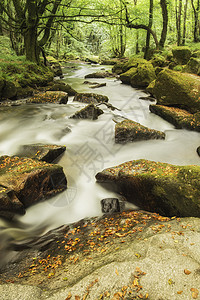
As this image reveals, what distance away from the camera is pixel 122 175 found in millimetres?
4562

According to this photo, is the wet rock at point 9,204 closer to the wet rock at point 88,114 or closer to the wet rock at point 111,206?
the wet rock at point 111,206

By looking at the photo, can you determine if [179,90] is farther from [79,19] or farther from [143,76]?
[79,19]

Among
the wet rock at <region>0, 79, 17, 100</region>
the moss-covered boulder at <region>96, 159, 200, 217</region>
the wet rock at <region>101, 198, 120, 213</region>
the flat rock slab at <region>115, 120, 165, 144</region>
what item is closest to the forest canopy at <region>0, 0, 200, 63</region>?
the wet rock at <region>0, 79, 17, 100</region>

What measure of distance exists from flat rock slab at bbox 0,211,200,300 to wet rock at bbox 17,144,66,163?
8.54ft

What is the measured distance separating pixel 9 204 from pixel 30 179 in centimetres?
69

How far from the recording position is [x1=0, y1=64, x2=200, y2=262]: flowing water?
4.30 m

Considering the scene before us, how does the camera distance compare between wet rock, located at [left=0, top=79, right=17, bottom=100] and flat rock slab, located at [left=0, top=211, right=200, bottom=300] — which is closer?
flat rock slab, located at [left=0, top=211, right=200, bottom=300]

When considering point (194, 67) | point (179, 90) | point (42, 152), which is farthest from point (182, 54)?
point (42, 152)

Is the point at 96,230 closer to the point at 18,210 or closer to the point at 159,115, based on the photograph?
the point at 18,210

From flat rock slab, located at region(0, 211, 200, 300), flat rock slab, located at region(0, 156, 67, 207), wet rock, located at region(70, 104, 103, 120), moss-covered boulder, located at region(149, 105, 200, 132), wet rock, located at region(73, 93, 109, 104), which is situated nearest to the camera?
flat rock slab, located at region(0, 211, 200, 300)

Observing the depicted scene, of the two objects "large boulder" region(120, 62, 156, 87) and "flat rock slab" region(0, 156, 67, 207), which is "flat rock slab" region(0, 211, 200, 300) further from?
"large boulder" region(120, 62, 156, 87)

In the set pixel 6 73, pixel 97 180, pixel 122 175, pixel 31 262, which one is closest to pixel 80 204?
pixel 97 180

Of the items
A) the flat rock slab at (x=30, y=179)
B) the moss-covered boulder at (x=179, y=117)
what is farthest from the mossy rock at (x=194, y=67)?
the flat rock slab at (x=30, y=179)

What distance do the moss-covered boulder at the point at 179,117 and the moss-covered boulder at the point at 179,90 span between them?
0.32m
